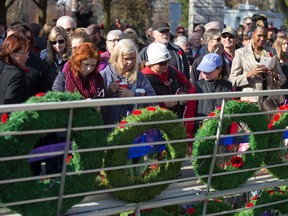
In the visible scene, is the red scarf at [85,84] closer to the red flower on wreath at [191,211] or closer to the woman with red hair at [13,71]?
the woman with red hair at [13,71]

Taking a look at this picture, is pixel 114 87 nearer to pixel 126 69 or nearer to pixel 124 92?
pixel 124 92

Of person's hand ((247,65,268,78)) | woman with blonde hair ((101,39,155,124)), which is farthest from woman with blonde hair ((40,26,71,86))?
person's hand ((247,65,268,78))

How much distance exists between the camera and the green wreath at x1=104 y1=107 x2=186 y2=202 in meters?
5.12

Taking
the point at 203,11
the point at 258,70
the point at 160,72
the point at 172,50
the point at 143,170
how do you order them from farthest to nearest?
the point at 203,11 → the point at 172,50 → the point at 258,70 → the point at 160,72 → the point at 143,170

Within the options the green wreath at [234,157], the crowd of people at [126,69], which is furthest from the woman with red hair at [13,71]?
the green wreath at [234,157]

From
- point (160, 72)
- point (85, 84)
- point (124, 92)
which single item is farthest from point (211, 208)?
point (160, 72)

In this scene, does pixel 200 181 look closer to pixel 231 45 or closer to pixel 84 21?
pixel 231 45

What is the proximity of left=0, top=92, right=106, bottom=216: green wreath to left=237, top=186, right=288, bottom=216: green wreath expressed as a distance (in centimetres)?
187

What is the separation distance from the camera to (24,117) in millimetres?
4480

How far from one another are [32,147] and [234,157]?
202 centimetres

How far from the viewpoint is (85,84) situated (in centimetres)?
677

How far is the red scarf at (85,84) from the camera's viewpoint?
6715 millimetres

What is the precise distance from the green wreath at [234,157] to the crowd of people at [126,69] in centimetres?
66

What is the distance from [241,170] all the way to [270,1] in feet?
182
